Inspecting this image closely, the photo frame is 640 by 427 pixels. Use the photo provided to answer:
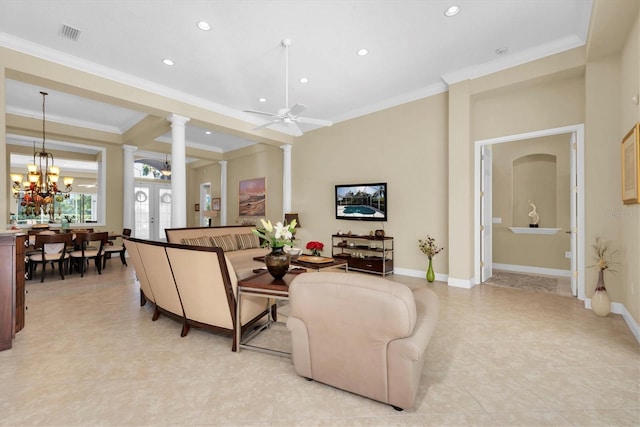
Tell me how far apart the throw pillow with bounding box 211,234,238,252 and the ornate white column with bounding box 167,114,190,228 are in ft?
2.02

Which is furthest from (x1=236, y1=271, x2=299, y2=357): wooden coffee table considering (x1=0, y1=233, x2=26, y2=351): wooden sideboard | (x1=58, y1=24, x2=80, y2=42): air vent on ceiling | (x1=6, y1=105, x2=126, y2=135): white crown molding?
(x1=6, y1=105, x2=126, y2=135): white crown molding

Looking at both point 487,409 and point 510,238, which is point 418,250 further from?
point 487,409

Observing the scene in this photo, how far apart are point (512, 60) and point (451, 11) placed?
5.26 ft

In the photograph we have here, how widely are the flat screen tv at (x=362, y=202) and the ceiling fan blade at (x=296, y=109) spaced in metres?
2.64

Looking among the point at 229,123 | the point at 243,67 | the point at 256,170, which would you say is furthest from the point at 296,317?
the point at 256,170

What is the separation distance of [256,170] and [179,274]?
632 cm

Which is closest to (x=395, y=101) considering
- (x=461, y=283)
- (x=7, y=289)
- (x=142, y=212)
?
(x=461, y=283)

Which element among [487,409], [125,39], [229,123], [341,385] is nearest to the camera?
[487,409]

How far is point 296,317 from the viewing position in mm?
1877

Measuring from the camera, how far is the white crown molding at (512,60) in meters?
3.66

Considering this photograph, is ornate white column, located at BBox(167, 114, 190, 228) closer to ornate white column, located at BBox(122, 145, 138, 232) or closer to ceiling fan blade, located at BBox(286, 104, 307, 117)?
ceiling fan blade, located at BBox(286, 104, 307, 117)

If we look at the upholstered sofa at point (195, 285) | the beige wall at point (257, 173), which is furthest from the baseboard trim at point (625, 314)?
the beige wall at point (257, 173)

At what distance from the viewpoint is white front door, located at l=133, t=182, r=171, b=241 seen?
400 inches

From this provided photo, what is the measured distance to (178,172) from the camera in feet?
17.2
